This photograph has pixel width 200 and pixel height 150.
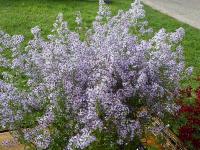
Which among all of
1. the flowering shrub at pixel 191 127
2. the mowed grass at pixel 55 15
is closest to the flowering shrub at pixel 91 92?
the flowering shrub at pixel 191 127

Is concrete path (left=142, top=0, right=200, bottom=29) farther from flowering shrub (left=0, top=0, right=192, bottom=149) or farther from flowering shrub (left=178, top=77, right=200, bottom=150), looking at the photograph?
flowering shrub (left=0, top=0, right=192, bottom=149)

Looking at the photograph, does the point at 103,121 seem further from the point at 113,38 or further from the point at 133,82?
the point at 113,38

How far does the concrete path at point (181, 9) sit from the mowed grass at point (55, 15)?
37cm

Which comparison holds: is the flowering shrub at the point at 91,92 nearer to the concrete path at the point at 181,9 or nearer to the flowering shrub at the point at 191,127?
the flowering shrub at the point at 191,127

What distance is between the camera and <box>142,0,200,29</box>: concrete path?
12663 mm

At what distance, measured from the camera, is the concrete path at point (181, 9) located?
1266 cm

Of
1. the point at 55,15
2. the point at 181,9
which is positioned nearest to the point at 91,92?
the point at 55,15

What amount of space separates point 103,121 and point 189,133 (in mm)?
1715

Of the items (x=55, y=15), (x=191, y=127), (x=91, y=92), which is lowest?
(x=55, y=15)

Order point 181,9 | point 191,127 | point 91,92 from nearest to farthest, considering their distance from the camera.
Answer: point 91,92
point 191,127
point 181,9

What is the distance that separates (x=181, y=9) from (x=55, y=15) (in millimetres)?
3793

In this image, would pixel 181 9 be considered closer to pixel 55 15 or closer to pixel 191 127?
pixel 55 15

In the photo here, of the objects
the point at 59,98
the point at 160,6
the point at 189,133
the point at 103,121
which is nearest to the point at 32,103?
the point at 59,98

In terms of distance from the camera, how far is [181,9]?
1385cm
